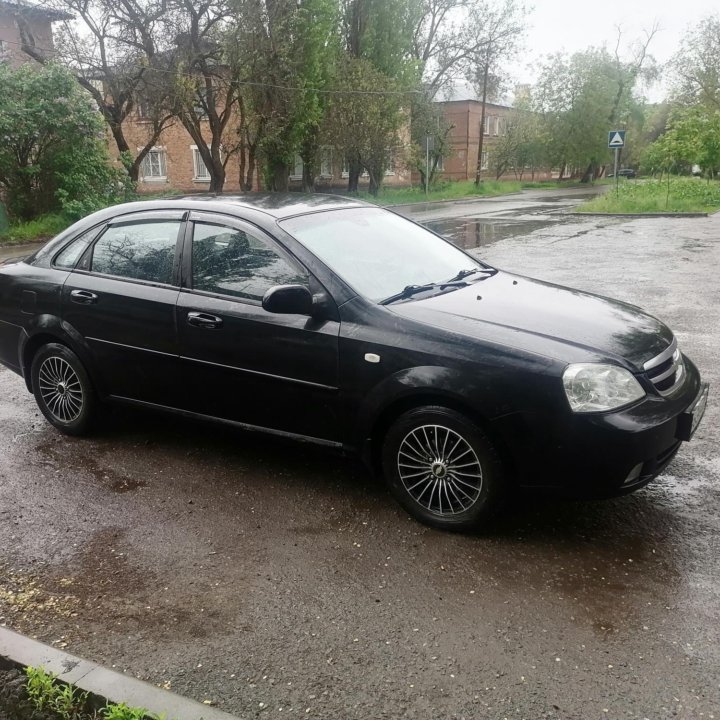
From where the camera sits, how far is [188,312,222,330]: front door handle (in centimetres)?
423

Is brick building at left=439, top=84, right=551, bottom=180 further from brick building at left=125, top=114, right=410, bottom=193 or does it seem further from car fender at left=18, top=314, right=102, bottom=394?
car fender at left=18, top=314, right=102, bottom=394

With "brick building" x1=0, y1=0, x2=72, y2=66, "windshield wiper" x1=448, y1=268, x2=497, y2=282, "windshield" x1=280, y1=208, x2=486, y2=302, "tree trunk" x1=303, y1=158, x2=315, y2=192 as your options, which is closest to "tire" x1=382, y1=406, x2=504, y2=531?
"windshield" x1=280, y1=208, x2=486, y2=302

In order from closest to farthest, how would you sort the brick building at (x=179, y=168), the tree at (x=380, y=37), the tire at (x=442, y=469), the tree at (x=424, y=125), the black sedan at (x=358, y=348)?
the black sedan at (x=358, y=348) < the tire at (x=442, y=469) < the tree at (x=380, y=37) < the tree at (x=424, y=125) < the brick building at (x=179, y=168)

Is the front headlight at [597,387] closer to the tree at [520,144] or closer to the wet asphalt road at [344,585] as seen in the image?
the wet asphalt road at [344,585]

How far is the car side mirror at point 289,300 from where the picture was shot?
3.83 meters

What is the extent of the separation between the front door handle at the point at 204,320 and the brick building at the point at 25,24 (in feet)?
77.3

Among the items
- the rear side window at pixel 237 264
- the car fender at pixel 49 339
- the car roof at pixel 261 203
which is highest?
the car roof at pixel 261 203

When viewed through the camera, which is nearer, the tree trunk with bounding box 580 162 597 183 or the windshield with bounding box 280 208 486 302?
the windshield with bounding box 280 208 486 302

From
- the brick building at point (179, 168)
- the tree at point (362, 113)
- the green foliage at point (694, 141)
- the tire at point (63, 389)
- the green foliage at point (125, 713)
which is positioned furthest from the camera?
the brick building at point (179, 168)

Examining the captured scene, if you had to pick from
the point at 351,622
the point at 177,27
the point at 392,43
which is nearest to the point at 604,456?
the point at 351,622

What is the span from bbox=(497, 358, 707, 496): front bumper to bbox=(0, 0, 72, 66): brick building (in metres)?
25.4

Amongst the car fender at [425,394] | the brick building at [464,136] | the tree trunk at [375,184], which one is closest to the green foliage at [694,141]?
the tree trunk at [375,184]

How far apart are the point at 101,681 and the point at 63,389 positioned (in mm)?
2965

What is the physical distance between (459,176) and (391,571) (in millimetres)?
60511
